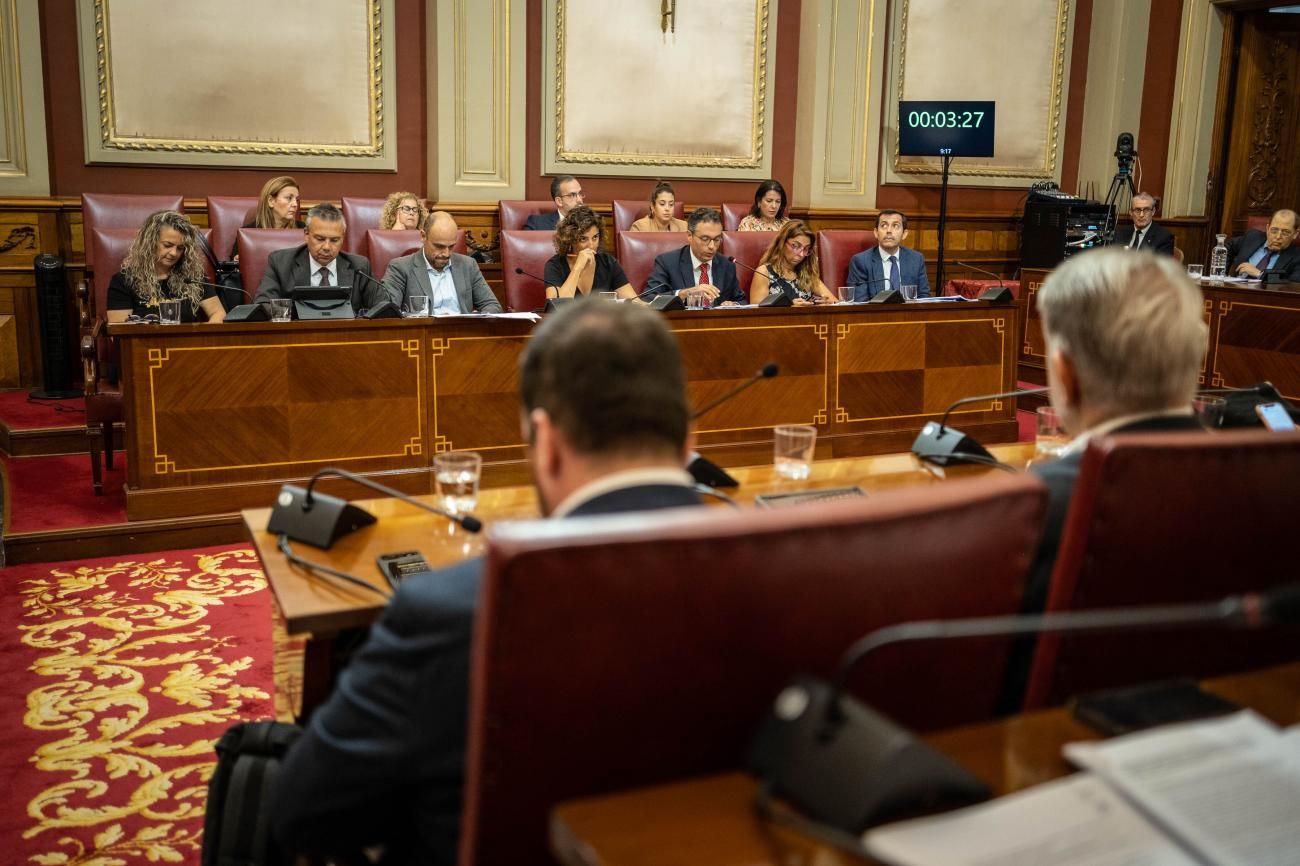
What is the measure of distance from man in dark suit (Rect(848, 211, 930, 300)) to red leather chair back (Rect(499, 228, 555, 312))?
163 centimetres

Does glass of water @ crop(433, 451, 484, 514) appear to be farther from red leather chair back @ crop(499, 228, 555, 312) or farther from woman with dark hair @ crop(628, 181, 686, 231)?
woman with dark hair @ crop(628, 181, 686, 231)

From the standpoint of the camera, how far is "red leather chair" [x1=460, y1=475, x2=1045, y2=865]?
0.89 metres

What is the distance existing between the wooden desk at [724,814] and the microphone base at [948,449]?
1.48 meters

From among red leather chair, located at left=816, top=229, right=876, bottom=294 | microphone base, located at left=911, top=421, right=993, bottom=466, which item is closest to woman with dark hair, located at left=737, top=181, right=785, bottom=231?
red leather chair, located at left=816, top=229, right=876, bottom=294

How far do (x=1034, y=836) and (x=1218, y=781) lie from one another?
185 millimetres

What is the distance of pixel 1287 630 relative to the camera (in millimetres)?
1411

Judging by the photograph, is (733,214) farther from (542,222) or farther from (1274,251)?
(1274,251)

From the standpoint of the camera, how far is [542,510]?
1215 millimetres

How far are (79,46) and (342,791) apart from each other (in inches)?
236

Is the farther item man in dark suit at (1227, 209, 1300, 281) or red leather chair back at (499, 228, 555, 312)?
man in dark suit at (1227, 209, 1300, 281)

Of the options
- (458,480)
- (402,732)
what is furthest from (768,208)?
(402,732)

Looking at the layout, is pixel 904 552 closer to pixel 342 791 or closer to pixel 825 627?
pixel 825 627

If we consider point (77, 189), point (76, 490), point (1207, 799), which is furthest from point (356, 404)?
point (1207, 799)

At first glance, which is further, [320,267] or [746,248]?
[746,248]
